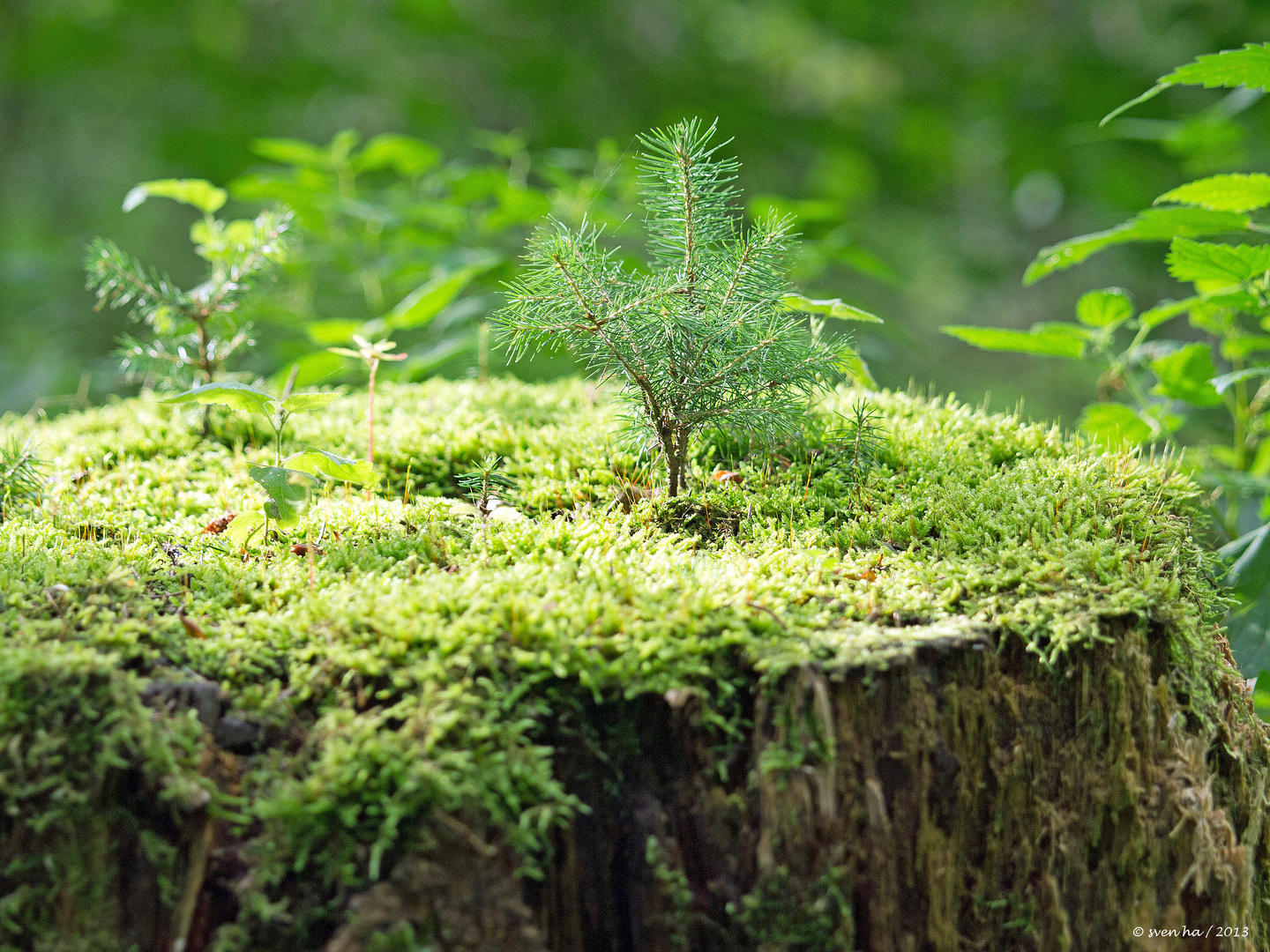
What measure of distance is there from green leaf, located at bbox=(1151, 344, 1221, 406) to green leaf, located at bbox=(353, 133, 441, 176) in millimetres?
3203

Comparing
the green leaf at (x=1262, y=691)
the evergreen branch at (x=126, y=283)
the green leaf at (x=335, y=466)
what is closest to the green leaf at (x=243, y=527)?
the green leaf at (x=335, y=466)

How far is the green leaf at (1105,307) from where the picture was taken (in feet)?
8.68

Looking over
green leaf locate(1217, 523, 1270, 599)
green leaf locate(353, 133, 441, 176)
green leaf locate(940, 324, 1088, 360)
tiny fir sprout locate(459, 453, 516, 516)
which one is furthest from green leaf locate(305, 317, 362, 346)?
green leaf locate(1217, 523, 1270, 599)

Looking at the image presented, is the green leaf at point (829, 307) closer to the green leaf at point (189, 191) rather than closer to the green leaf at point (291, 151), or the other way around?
the green leaf at point (189, 191)

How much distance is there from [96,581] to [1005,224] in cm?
949

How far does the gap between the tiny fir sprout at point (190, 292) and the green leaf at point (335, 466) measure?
1.02 meters

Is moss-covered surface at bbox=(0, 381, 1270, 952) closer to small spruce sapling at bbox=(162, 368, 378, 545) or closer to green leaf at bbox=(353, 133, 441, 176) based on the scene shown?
small spruce sapling at bbox=(162, 368, 378, 545)

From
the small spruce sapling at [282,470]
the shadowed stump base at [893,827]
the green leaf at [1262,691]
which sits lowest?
the shadowed stump base at [893,827]

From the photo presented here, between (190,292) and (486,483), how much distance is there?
143cm

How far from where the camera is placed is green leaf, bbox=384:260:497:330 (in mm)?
3172

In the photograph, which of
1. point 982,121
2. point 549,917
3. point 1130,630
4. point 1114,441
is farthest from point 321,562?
point 982,121

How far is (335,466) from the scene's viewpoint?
1856 millimetres

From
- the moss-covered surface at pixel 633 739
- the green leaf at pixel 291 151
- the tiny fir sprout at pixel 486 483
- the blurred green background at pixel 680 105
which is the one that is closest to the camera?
the moss-covered surface at pixel 633 739

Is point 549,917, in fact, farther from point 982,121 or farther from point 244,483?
point 982,121
